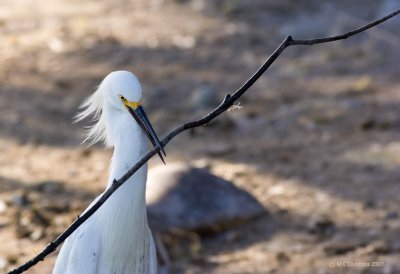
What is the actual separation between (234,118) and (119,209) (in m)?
3.60

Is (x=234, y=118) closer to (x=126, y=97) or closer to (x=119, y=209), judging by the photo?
(x=119, y=209)

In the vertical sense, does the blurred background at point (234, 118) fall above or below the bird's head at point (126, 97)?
above

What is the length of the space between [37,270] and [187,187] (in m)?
1.06

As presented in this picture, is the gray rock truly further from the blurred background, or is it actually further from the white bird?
the white bird

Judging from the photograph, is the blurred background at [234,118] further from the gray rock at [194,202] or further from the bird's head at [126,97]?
the bird's head at [126,97]

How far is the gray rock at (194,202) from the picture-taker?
536 centimetres

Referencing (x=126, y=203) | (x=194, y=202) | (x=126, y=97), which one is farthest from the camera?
(x=194, y=202)

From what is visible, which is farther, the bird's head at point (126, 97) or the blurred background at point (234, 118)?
the blurred background at point (234, 118)

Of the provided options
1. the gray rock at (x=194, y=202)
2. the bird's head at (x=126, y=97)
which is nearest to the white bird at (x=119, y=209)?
the bird's head at (x=126, y=97)

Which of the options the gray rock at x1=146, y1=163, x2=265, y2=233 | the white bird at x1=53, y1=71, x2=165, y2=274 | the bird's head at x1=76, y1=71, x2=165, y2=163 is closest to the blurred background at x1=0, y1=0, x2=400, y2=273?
the gray rock at x1=146, y1=163, x2=265, y2=233

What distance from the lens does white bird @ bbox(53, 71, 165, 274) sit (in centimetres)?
346

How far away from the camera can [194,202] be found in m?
5.46

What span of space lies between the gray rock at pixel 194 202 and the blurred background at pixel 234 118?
74 millimetres

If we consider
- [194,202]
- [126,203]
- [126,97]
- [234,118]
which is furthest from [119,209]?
[234,118]
